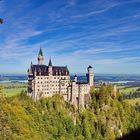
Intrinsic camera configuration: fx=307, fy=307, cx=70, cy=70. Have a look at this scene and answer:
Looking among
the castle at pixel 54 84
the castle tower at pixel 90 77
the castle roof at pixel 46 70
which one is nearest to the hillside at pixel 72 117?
the castle at pixel 54 84

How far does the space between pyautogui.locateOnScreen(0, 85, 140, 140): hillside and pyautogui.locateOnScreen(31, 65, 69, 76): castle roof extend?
8.39 m

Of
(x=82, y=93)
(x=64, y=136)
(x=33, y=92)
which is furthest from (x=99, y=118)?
(x=33, y=92)

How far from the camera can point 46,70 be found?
10475cm

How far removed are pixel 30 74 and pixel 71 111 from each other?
763 inches

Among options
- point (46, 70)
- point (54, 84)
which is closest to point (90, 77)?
point (54, 84)

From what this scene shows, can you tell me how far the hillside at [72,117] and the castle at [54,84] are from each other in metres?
2.24

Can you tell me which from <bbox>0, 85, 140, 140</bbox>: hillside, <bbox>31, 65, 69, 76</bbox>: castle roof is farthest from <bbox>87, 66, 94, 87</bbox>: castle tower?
<bbox>31, 65, 69, 76</bbox>: castle roof

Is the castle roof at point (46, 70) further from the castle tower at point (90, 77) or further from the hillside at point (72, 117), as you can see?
the castle tower at point (90, 77)

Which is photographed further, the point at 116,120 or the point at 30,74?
the point at 116,120

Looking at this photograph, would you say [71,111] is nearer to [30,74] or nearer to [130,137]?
[30,74]

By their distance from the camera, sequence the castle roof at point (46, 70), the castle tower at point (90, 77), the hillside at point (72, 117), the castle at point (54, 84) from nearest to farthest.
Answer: the hillside at point (72, 117) < the castle at point (54, 84) < the castle roof at point (46, 70) < the castle tower at point (90, 77)

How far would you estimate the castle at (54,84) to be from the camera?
329ft

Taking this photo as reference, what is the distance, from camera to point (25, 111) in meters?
93.1

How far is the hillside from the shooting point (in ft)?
291
